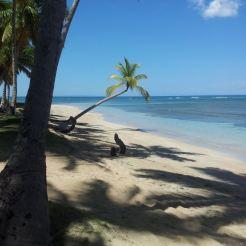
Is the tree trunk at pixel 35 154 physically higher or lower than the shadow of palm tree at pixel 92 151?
higher

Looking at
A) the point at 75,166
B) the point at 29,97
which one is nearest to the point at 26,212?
the point at 29,97

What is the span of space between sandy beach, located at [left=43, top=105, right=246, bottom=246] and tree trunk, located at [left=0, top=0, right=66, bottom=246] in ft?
2.20

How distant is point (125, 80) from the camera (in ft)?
83.0

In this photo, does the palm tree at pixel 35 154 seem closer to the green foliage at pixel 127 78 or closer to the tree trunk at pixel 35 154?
the tree trunk at pixel 35 154

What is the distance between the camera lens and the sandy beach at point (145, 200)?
5.74 metres

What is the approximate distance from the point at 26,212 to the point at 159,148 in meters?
14.7

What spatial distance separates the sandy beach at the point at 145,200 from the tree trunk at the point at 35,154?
67 cm

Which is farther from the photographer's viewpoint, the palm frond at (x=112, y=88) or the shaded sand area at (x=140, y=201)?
the palm frond at (x=112, y=88)

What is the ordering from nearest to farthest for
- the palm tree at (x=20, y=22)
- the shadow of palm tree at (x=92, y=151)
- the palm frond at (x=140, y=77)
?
the shadow of palm tree at (x=92, y=151) < the palm tree at (x=20, y=22) < the palm frond at (x=140, y=77)

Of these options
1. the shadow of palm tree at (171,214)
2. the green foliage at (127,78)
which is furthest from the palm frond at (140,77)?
the shadow of palm tree at (171,214)

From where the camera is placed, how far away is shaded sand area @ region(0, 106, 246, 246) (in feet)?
18.4

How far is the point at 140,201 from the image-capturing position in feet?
27.4

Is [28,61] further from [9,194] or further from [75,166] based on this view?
[9,194]

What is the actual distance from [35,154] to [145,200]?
397cm
